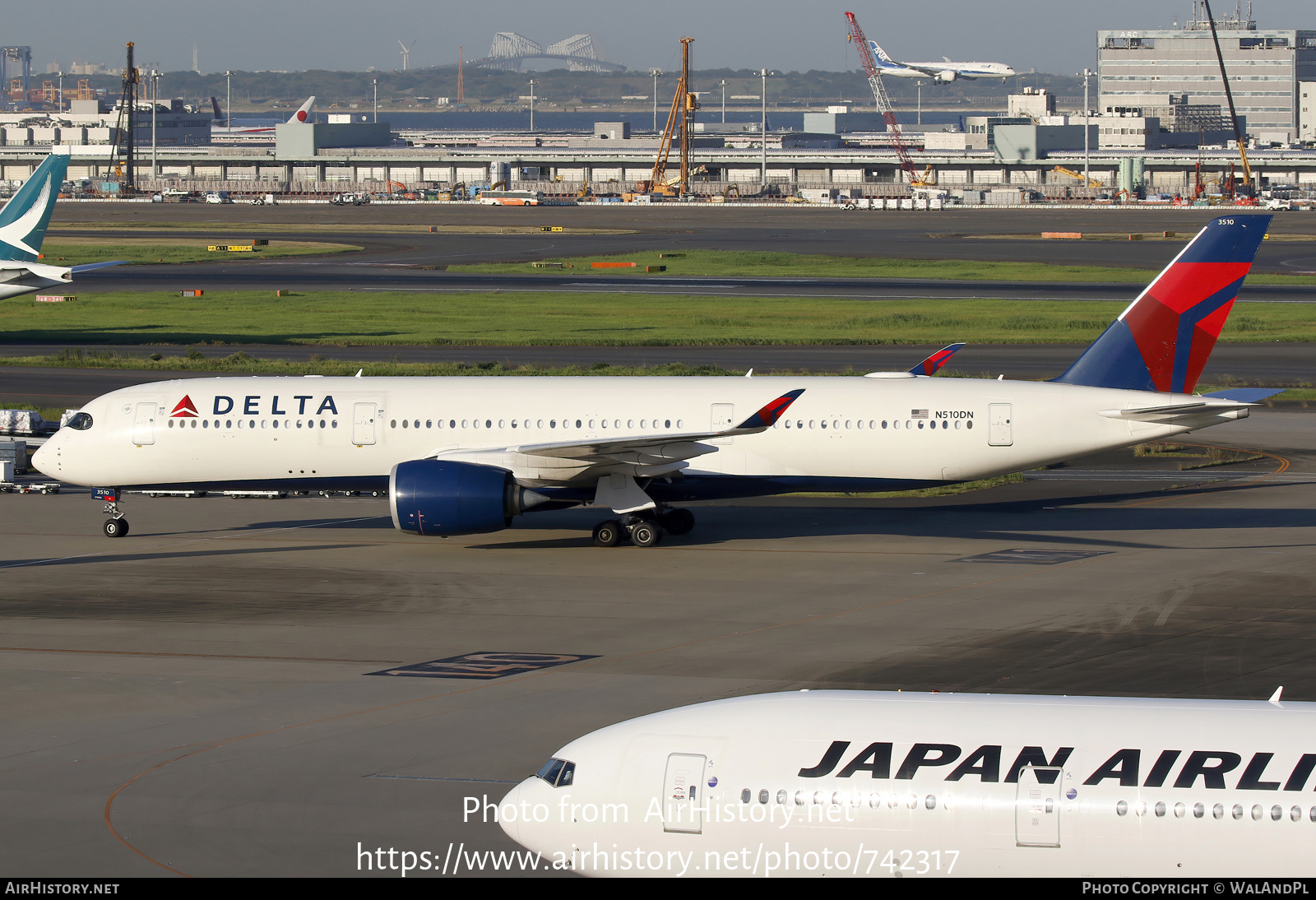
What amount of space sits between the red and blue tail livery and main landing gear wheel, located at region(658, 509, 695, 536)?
10.5 meters

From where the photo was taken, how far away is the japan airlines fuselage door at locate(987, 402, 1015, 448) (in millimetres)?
36500

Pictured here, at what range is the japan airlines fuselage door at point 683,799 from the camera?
12.3 meters

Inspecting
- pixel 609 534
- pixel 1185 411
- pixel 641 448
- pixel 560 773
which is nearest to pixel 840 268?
pixel 1185 411

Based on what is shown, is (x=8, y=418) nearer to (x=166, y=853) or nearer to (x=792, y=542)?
(x=792, y=542)

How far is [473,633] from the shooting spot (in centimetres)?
2861

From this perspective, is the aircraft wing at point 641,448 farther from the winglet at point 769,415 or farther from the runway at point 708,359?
the runway at point 708,359

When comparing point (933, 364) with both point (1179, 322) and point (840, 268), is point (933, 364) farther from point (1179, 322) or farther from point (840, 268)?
point (840, 268)

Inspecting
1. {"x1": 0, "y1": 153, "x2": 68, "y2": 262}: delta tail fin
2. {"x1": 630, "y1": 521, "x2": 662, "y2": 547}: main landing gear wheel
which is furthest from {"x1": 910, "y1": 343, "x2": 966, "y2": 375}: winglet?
{"x1": 0, "y1": 153, "x2": 68, "y2": 262}: delta tail fin

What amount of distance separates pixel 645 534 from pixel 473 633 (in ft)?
30.1

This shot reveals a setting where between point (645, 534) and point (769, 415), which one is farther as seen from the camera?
point (645, 534)

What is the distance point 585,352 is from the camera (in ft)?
241

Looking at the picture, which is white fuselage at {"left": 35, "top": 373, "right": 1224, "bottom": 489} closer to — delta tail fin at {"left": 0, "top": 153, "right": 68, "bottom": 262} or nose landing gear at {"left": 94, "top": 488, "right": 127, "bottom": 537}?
nose landing gear at {"left": 94, "top": 488, "right": 127, "bottom": 537}

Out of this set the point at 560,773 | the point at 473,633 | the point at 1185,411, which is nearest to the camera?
the point at 560,773

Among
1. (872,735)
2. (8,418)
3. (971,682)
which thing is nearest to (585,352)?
(8,418)
